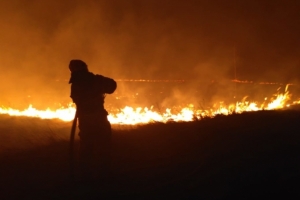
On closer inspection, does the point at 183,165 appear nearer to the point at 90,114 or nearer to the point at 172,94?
the point at 90,114

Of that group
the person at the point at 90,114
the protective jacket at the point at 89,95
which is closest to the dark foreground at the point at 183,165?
the person at the point at 90,114

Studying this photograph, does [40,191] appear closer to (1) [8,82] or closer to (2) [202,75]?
(1) [8,82]

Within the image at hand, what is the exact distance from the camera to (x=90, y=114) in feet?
19.1

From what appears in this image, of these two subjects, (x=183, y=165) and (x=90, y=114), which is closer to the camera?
(x=90, y=114)

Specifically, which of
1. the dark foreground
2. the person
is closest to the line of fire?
the dark foreground

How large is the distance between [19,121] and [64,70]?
43.8 ft

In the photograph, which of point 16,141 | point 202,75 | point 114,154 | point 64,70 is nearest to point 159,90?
point 202,75

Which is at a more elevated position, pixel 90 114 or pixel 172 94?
pixel 172 94

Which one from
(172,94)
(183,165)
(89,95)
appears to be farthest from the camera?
(172,94)

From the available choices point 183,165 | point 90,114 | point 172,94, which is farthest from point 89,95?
point 172,94

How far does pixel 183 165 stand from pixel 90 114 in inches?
65.0

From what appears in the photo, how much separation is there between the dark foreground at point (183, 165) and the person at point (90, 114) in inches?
11.7

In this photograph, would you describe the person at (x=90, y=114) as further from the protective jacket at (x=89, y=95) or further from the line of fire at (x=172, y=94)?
the line of fire at (x=172, y=94)

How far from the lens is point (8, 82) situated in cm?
2212
